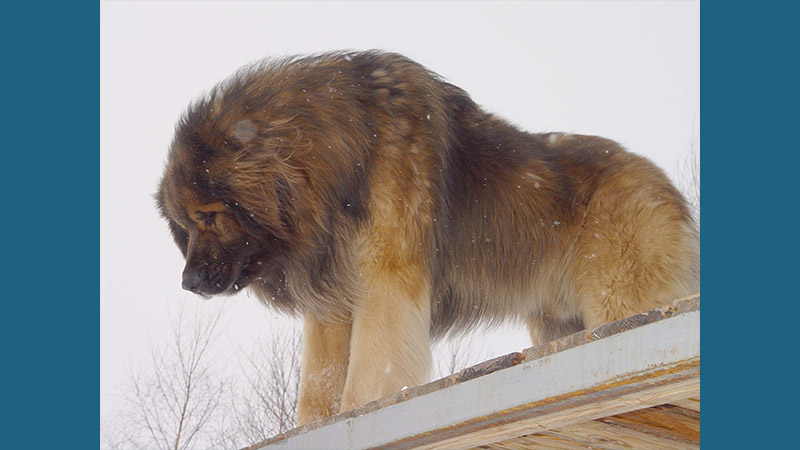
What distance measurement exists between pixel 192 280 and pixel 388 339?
979mm

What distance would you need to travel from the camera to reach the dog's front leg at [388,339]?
12.9ft

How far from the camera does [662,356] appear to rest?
68.1 inches

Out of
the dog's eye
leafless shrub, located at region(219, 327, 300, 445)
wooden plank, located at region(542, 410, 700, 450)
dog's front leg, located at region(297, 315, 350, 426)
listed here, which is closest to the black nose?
the dog's eye

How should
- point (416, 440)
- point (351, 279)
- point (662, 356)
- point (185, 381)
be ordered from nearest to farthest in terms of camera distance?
point (662, 356) < point (416, 440) < point (351, 279) < point (185, 381)

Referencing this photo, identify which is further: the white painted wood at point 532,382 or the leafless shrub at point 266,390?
the leafless shrub at point 266,390

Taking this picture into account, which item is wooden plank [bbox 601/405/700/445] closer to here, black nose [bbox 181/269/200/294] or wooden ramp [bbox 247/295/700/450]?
wooden ramp [bbox 247/295/700/450]

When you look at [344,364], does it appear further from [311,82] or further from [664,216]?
[664,216]

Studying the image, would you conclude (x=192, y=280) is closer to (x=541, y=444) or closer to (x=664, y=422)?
(x=541, y=444)

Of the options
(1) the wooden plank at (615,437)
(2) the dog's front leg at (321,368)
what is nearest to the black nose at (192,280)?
(2) the dog's front leg at (321,368)

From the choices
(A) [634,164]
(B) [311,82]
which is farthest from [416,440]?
(A) [634,164]

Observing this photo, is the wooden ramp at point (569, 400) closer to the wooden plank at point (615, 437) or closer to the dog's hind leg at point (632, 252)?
the wooden plank at point (615, 437)

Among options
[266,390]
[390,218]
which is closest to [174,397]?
[266,390]

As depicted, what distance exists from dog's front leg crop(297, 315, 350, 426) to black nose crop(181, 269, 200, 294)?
25.6 inches

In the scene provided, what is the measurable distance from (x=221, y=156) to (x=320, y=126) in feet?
1.63
